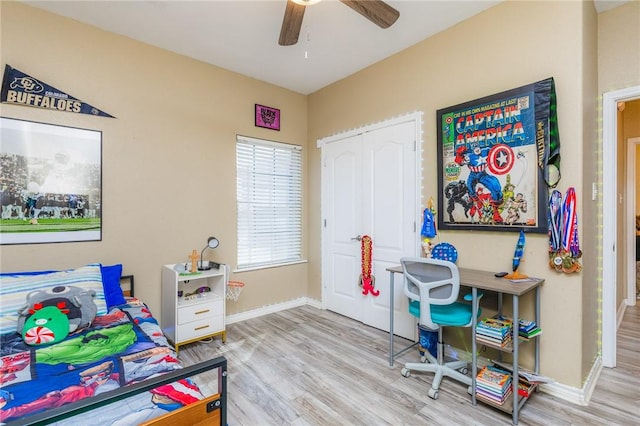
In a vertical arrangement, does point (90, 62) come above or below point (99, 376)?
above

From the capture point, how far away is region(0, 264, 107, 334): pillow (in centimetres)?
191

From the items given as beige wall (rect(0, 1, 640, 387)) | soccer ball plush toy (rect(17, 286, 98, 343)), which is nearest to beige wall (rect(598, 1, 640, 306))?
Answer: beige wall (rect(0, 1, 640, 387))

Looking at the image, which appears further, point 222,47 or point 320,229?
point 320,229

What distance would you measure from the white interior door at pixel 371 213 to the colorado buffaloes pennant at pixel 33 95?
259 centimetres

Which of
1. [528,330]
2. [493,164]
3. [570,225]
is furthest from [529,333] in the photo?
[493,164]

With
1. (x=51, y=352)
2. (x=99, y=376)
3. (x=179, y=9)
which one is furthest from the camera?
(x=179, y=9)

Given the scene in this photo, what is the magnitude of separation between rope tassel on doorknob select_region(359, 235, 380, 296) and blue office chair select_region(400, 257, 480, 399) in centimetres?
102

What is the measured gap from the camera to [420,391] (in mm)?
2191

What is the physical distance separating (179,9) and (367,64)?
6.30ft

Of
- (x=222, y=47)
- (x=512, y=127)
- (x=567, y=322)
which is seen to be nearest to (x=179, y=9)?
(x=222, y=47)

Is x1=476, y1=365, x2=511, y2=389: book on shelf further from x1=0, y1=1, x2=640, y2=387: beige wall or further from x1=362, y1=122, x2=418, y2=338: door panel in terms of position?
x1=362, y1=122, x2=418, y2=338: door panel

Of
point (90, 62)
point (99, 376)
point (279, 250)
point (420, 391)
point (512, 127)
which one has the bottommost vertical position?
point (420, 391)

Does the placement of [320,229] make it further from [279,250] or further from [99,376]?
[99,376]

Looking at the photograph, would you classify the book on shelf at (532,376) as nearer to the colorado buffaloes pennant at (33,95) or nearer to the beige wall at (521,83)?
the beige wall at (521,83)
